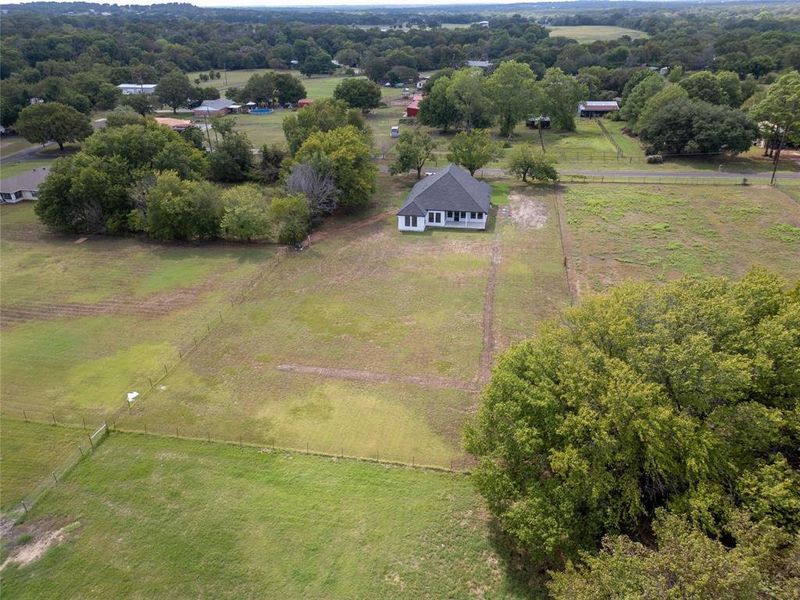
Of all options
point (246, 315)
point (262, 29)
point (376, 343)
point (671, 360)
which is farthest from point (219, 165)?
point (262, 29)

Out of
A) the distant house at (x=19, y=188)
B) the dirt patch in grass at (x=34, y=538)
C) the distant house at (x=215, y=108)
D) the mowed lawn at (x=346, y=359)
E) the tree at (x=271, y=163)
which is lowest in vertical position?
the dirt patch in grass at (x=34, y=538)

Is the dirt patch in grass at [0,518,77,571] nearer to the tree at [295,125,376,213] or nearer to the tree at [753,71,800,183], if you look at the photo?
the tree at [295,125,376,213]

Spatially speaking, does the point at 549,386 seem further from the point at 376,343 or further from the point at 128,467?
the point at 128,467

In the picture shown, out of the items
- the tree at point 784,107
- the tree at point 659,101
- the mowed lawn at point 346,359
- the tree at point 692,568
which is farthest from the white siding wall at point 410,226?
the tree at point 784,107

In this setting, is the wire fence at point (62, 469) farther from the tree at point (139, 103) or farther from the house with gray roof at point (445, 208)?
the tree at point (139, 103)

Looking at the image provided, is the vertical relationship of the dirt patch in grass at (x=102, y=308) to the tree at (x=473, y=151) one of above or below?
below

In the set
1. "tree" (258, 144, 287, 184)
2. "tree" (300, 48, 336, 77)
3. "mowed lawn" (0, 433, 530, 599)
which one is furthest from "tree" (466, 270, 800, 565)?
"tree" (300, 48, 336, 77)
